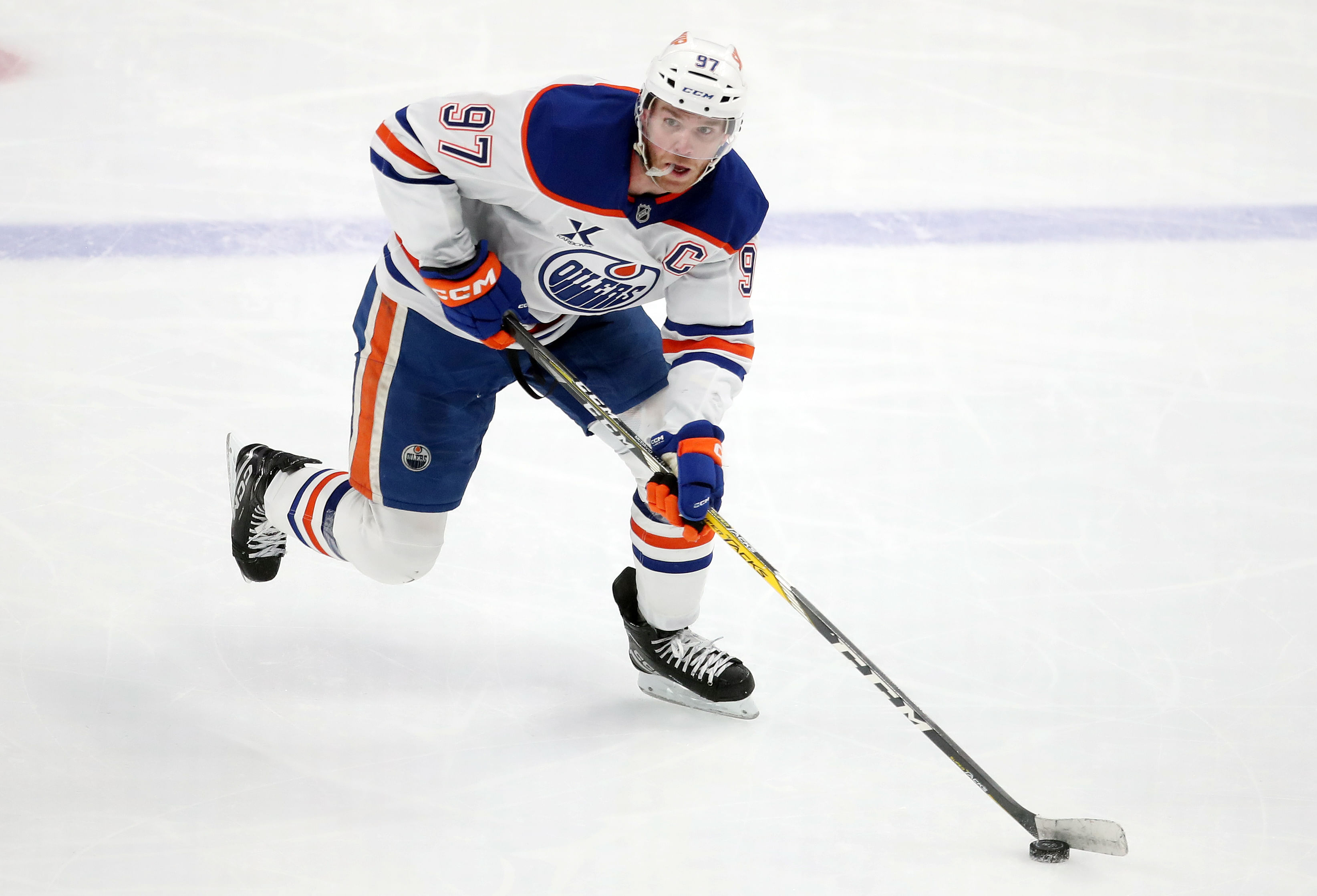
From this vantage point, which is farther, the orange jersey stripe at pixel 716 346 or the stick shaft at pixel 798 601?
the orange jersey stripe at pixel 716 346

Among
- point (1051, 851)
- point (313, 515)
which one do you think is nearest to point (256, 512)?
point (313, 515)

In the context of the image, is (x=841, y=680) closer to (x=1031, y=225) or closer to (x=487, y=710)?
(x=487, y=710)

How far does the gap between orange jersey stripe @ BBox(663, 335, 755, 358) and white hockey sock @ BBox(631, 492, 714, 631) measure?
1.10 feet

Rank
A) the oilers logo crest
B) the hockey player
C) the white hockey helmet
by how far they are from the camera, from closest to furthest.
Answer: the white hockey helmet, the hockey player, the oilers logo crest

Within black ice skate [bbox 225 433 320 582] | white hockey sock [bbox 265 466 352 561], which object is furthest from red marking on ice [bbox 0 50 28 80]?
white hockey sock [bbox 265 466 352 561]

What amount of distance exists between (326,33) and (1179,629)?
149 inches

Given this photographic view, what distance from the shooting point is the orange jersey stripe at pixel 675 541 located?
236cm

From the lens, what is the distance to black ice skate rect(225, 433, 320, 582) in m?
2.55

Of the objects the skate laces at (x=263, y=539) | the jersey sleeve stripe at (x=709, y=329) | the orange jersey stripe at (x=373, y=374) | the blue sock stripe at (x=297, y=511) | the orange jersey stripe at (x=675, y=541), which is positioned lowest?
the skate laces at (x=263, y=539)

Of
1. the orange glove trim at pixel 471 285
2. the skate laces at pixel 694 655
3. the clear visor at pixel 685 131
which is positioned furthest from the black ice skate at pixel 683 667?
the clear visor at pixel 685 131

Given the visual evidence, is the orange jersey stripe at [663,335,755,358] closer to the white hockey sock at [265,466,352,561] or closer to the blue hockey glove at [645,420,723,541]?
the blue hockey glove at [645,420,723,541]

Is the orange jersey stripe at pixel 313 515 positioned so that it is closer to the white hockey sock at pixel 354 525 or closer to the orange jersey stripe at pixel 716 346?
the white hockey sock at pixel 354 525

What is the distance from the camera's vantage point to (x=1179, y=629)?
255cm

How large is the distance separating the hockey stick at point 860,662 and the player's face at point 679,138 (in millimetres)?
447
